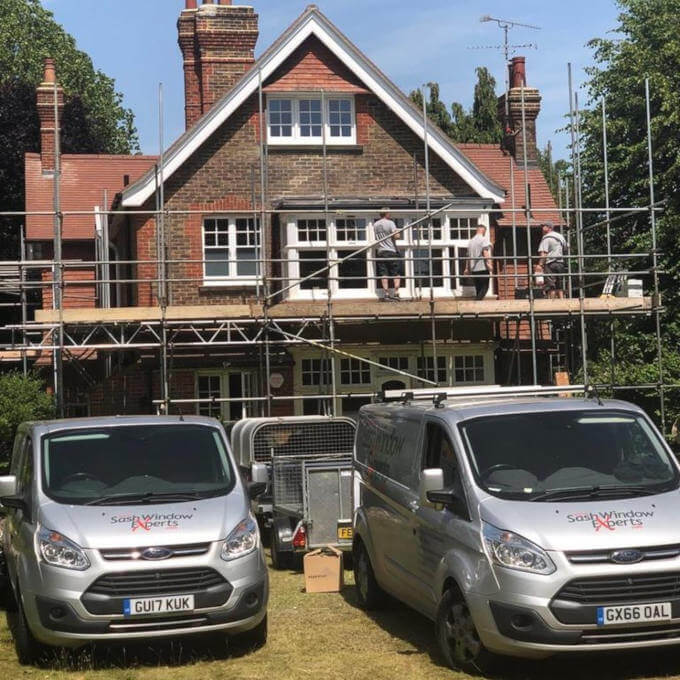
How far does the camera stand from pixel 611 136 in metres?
34.0

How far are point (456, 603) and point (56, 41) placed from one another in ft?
158

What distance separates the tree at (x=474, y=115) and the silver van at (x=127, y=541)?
136ft

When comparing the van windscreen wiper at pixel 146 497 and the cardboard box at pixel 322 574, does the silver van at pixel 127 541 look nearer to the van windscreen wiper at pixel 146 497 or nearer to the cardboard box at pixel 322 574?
the van windscreen wiper at pixel 146 497

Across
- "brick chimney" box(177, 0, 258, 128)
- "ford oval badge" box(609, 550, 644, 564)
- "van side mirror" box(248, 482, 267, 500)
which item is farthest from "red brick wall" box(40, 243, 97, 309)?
"ford oval badge" box(609, 550, 644, 564)

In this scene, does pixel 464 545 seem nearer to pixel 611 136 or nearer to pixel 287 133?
pixel 287 133

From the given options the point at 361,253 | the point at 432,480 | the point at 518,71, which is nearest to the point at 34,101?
the point at 518,71

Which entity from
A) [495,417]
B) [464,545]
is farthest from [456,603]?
[495,417]

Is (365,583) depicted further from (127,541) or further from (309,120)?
(309,120)

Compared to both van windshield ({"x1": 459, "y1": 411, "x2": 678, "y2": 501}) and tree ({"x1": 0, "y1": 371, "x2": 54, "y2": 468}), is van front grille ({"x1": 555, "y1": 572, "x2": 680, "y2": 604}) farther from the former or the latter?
tree ({"x1": 0, "y1": 371, "x2": 54, "y2": 468})

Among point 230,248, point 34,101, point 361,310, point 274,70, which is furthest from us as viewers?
point 34,101

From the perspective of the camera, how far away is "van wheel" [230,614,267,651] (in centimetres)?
976

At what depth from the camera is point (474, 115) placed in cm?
5281

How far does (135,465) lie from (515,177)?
19.8m

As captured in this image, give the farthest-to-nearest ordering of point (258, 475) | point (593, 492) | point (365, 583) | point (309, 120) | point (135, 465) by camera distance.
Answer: point (309, 120)
point (365, 583)
point (258, 475)
point (135, 465)
point (593, 492)
